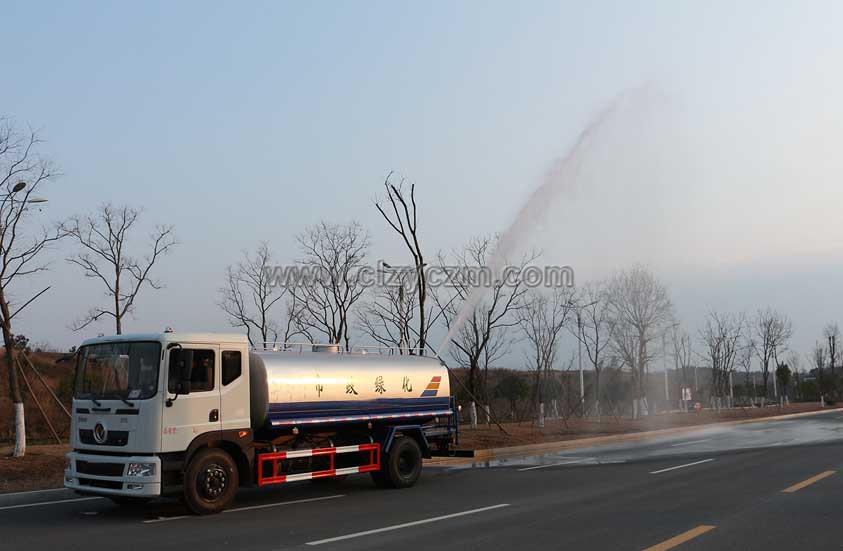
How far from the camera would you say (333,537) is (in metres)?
10.2

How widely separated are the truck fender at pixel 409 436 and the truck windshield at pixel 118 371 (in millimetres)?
5159

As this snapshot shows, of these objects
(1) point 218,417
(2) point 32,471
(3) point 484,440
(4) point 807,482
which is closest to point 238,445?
(1) point 218,417

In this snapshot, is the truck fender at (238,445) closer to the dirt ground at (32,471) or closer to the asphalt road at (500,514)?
the asphalt road at (500,514)

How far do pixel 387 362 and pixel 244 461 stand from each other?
12.5 ft

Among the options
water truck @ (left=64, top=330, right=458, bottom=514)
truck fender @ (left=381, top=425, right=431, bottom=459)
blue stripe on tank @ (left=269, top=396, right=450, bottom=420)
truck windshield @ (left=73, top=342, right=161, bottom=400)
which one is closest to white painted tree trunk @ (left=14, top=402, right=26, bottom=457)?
water truck @ (left=64, top=330, right=458, bottom=514)

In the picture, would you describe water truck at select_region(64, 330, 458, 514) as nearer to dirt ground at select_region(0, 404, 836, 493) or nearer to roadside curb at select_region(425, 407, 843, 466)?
dirt ground at select_region(0, 404, 836, 493)

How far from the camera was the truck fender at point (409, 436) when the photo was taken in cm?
1555

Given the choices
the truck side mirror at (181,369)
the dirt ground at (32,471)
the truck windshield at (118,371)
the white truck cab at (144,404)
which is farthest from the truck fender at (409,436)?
the dirt ground at (32,471)

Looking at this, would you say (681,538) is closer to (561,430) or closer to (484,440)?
(484,440)

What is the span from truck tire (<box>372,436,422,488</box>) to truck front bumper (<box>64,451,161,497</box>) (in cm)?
509

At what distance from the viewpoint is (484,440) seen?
2528 cm

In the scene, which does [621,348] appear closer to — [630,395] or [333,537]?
[630,395]

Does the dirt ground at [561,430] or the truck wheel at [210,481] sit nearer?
the truck wheel at [210,481]

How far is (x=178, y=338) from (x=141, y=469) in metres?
2.07
